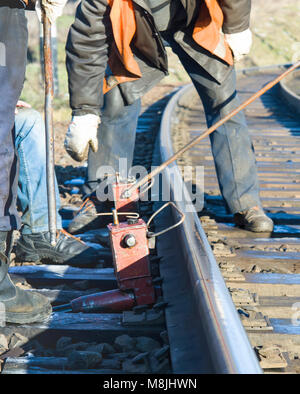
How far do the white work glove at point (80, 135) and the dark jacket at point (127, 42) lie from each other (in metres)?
0.07

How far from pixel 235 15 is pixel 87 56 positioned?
3.16ft

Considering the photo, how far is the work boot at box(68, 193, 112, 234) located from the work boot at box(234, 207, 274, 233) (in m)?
0.98

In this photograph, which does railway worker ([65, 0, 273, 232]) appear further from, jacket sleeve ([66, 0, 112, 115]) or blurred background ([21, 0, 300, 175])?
blurred background ([21, 0, 300, 175])

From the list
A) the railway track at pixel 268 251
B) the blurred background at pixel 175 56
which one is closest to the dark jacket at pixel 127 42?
the railway track at pixel 268 251

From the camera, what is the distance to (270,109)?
8844mm

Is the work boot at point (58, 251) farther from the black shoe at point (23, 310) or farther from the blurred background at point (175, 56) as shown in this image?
the blurred background at point (175, 56)

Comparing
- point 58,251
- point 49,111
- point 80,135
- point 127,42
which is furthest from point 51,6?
point 58,251

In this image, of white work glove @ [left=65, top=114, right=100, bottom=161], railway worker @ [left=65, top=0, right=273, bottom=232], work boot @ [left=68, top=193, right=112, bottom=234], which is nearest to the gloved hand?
railway worker @ [left=65, top=0, right=273, bottom=232]

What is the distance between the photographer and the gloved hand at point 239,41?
3430 millimetres

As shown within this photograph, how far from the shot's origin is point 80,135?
10.9 ft

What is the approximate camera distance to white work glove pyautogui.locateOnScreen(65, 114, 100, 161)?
3318 millimetres
